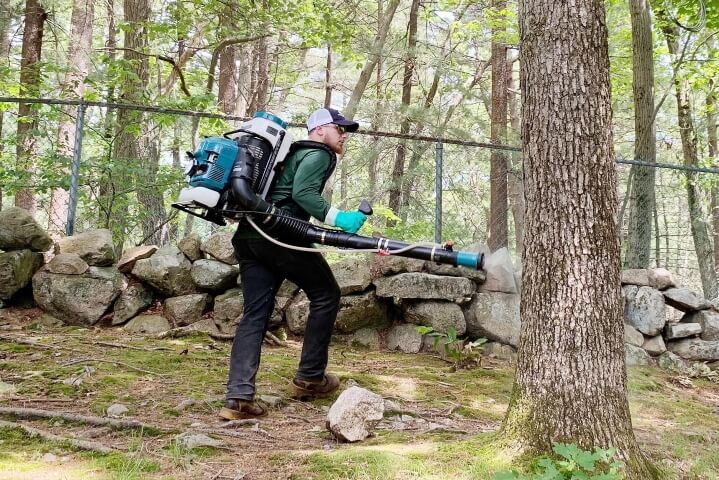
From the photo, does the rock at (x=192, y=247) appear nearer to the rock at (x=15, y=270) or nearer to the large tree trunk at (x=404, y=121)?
the rock at (x=15, y=270)

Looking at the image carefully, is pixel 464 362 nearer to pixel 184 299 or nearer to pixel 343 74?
pixel 184 299

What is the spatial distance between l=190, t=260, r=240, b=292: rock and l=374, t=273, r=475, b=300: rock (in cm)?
170

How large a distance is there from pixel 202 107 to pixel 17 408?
4.64 metres

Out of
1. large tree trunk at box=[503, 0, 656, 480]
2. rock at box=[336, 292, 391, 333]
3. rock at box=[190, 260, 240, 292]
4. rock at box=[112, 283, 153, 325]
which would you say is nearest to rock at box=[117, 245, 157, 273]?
rock at box=[112, 283, 153, 325]

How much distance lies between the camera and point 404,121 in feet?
34.3

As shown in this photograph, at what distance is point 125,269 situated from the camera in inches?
246

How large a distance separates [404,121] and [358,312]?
544 centimetres

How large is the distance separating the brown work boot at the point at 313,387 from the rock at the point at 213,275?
2.49 metres

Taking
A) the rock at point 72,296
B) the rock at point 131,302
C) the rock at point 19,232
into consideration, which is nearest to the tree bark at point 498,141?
the rock at point 131,302

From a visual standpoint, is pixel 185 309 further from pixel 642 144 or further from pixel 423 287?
pixel 642 144

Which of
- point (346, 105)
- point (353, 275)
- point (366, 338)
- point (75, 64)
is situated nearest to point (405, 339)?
point (366, 338)

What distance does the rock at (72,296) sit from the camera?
5926 millimetres

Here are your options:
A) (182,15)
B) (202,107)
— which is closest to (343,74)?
(182,15)

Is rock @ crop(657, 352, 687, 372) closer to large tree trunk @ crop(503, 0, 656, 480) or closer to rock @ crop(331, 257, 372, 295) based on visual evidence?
rock @ crop(331, 257, 372, 295)
